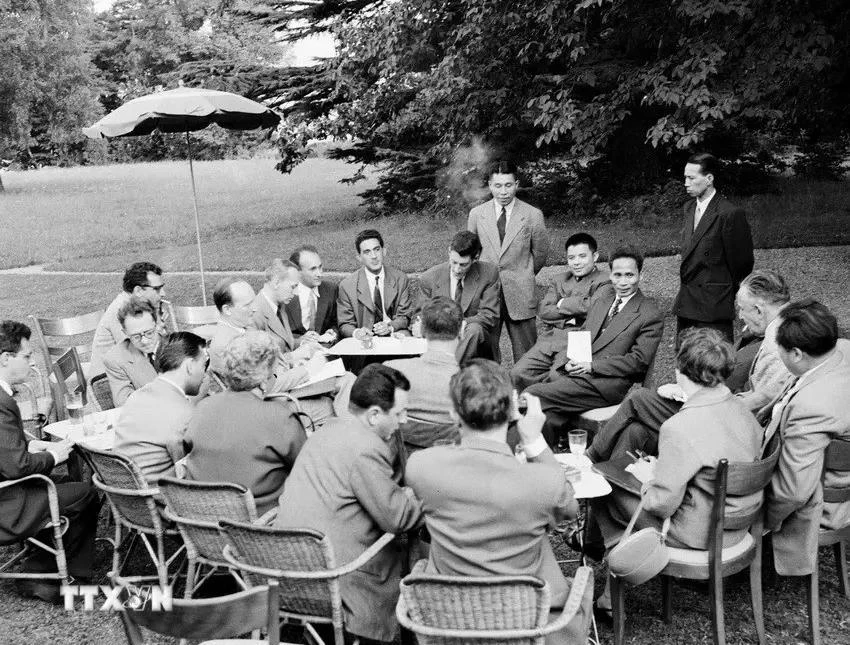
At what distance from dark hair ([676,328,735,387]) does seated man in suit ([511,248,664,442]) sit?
197 centimetres

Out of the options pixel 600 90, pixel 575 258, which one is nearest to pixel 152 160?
pixel 600 90

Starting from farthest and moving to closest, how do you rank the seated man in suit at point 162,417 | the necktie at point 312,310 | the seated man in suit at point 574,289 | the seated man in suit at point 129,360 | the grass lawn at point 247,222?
→ 1. the grass lawn at point 247,222
2. the necktie at point 312,310
3. the seated man in suit at point 574,289
4. the seated man in suit at point 129,360
5. the seated man in suit at point 162,417

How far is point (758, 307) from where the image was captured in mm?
4828

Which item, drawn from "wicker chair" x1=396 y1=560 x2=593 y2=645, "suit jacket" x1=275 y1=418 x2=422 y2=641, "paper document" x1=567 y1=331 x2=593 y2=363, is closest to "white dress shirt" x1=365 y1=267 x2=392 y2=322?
"paper document" x1=567 y1=331 x2=593 y2=363

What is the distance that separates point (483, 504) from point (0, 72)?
113ft

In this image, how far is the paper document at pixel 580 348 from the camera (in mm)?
5711

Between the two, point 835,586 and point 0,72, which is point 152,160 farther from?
point 835,586

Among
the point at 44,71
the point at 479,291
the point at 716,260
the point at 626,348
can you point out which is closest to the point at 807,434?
the point at 626,348

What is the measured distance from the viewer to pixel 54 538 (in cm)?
454

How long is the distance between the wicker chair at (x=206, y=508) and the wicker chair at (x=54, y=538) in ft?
3.21

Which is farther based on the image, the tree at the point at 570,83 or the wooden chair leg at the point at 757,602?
the tree at the point at 570,83

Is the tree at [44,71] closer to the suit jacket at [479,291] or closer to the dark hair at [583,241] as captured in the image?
the suit jacket at [479,291]

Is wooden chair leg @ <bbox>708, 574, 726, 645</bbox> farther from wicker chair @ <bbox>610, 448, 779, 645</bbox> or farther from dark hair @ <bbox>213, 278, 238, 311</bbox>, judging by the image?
dark hair @ <bbox>213, 278, 238, 311</bbox>

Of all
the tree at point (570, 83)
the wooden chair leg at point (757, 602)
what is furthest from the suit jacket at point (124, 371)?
the tree at point (570, 83)
